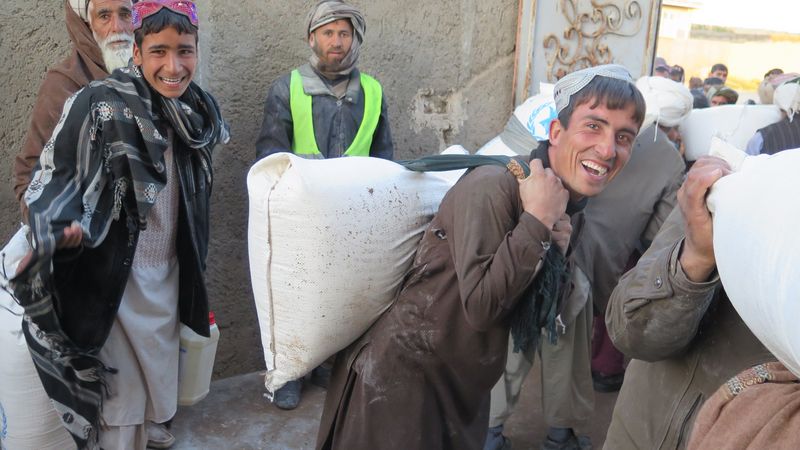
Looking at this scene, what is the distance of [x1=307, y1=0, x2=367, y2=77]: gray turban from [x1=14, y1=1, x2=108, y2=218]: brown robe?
39.2 inches

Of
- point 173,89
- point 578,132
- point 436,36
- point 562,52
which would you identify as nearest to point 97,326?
point 173,89

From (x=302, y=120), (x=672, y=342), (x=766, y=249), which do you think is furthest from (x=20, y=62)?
(x=766, y=249)

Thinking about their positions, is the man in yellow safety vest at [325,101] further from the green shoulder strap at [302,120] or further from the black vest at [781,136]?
the black vest at [781,136]

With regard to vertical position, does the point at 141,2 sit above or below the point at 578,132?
above

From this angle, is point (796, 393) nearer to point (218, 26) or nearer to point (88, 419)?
point (88, 419)

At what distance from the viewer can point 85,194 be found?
79.4 inches

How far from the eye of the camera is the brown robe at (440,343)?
158cm

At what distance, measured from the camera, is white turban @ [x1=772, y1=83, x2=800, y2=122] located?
3.24 m

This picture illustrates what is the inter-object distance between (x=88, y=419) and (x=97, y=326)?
318mm

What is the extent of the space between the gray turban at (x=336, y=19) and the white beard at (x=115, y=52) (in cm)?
92

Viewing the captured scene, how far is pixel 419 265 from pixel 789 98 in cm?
246

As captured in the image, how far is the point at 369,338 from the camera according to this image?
1826 millimetres

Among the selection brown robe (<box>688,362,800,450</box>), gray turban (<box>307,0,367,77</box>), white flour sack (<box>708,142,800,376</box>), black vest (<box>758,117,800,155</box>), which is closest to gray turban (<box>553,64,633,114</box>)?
white flour sack (<box>708,142,800,376</box>)

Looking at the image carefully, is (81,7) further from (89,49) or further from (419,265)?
(419,265)
